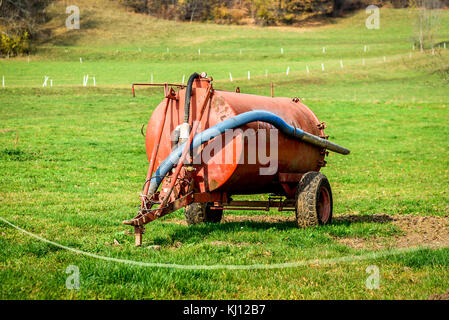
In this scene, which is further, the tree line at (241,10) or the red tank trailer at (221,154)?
the tree line at (241,10)

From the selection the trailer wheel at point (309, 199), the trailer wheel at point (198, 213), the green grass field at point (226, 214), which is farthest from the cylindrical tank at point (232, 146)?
the trailer wheel at point (198, 213)

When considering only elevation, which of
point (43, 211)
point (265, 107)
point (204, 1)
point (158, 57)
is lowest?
point (43, 211)

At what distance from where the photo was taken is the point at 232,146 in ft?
31.0

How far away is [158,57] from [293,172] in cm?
6253

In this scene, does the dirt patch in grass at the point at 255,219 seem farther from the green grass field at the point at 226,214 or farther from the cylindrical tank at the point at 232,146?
the cylindrical tank at the point at 232,146

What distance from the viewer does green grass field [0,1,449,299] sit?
6.82 m

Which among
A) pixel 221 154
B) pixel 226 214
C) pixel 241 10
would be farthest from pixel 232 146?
pixel 241 10

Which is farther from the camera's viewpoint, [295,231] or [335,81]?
[335,81]

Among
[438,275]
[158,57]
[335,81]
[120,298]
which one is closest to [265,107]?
[438,275]

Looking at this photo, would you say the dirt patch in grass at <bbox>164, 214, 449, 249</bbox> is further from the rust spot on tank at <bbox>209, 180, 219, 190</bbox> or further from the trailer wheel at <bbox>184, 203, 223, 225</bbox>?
the rust spot on tank at <bbox>209, 180, 219, 190</bbox>

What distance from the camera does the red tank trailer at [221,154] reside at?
365 inches

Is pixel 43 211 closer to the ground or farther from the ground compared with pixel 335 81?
closer to the ground

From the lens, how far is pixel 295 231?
33.4 ft

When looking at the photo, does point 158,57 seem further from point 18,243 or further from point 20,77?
point 18,243
